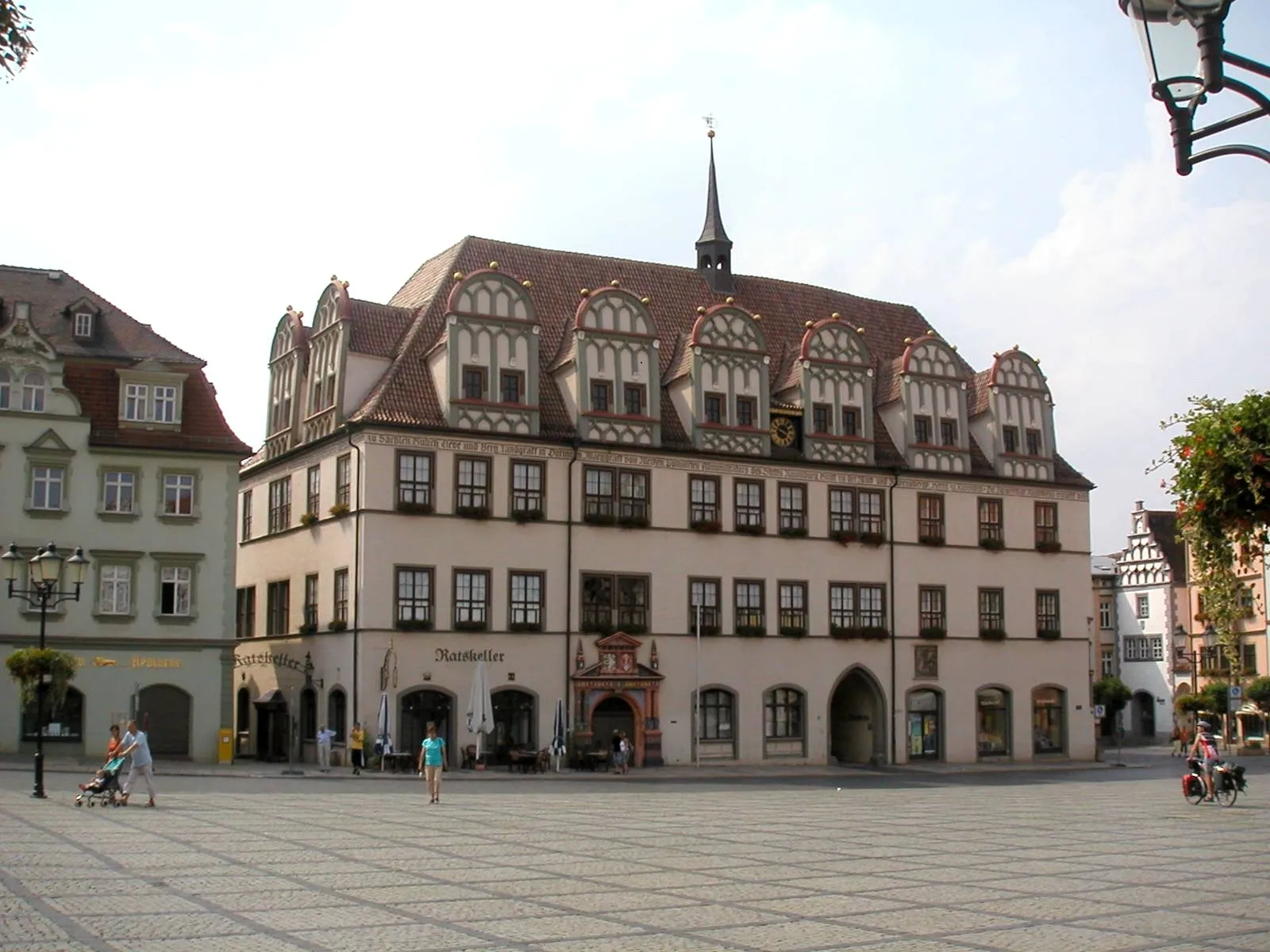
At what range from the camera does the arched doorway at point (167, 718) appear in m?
50.0

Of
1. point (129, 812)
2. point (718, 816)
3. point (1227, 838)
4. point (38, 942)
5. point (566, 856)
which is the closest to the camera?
point (38, 942)

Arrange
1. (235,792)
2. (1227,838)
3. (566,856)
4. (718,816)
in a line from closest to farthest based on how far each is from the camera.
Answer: (566,856), (1227,838), (718,816), (235,792)

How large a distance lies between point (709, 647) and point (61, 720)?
21.5 meters

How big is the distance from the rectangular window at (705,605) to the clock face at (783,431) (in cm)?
624

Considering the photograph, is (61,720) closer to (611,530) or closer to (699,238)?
(611,530)

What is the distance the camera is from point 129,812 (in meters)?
28.8

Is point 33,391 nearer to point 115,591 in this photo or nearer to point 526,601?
point 115,591

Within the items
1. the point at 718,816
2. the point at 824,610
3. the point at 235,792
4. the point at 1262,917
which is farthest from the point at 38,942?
the point at 824,610

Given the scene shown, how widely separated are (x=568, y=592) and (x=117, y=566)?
1450 centimetres

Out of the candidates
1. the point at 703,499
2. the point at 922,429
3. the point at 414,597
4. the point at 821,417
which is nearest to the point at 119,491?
the point at 414,597

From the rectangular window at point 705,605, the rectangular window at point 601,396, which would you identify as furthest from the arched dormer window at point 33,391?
the rectangular window at point 705,605

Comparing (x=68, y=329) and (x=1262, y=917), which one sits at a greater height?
(x=68, y=329)

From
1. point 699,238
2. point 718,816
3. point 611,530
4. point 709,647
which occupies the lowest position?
point 718,816

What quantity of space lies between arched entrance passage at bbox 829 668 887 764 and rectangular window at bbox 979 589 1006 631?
19.7ft
